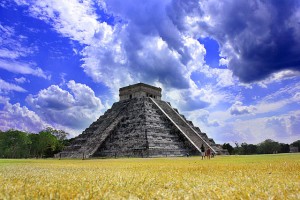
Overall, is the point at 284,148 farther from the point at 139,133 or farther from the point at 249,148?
the point at 139,133

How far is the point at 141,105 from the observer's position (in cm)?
5459

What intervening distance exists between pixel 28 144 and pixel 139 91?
38523mm

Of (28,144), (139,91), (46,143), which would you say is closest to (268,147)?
(139,91)

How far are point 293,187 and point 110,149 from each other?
4346cm

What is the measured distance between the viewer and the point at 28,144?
79688 millimetres

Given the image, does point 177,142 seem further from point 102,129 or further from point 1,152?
point 1,152

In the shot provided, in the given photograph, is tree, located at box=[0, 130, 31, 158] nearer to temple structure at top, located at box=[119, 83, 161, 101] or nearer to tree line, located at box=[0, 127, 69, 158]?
tree line, located at box=[0, 127, 69, 158]

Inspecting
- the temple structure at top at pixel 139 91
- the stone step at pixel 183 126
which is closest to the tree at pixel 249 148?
the stone step at pixel 183 126

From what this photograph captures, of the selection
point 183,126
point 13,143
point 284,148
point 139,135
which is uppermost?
point 183,126

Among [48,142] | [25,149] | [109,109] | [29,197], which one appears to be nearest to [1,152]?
[25,149]

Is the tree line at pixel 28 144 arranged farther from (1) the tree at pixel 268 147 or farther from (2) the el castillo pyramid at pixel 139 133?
(1) the tree at pixel 268 147

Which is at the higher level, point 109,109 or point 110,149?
point 109,109

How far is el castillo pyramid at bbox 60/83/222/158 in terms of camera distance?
43688 millimetres

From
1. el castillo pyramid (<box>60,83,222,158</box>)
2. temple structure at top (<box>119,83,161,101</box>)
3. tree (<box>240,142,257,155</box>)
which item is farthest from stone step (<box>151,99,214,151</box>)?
tree (<box>240,142,257,155</box>)
